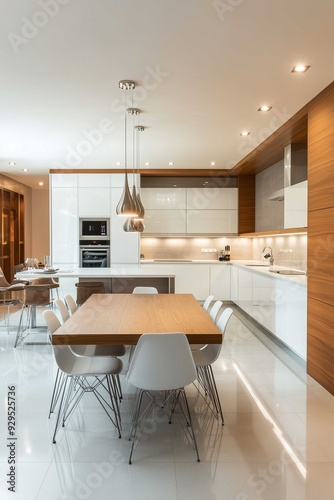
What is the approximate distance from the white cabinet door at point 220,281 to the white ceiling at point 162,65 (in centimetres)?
292

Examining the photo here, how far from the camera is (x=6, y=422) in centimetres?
274

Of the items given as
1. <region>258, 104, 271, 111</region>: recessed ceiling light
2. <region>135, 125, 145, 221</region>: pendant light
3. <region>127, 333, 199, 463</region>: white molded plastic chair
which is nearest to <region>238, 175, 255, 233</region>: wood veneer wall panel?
<region>135, 125, 145, 221</region>: pendant light

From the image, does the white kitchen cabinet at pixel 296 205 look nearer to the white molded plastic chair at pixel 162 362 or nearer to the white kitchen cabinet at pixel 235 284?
the white kitchen cabinet at pixel 235 284

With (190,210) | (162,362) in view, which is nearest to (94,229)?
(190,210)

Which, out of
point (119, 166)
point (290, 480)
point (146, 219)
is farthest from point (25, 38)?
point (146, 219)

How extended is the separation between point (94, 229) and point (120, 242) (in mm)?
543

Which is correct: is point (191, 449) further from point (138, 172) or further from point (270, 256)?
point (138, 172)

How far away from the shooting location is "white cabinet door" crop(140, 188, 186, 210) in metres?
7.50

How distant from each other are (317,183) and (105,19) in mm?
2287

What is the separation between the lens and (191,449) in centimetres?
242

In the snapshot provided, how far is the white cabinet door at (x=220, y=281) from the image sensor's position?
24.2ft

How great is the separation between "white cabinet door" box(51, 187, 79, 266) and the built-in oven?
0.11 metres

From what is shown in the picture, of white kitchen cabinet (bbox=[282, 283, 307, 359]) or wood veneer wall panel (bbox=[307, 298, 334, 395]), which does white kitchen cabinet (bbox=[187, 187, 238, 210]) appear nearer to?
white kitchen cabinet (bbox=[282, 283, 307, 359])

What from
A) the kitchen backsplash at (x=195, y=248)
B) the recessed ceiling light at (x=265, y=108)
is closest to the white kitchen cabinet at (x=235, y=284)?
the kitchen backsplash at (x=195, y=248)
